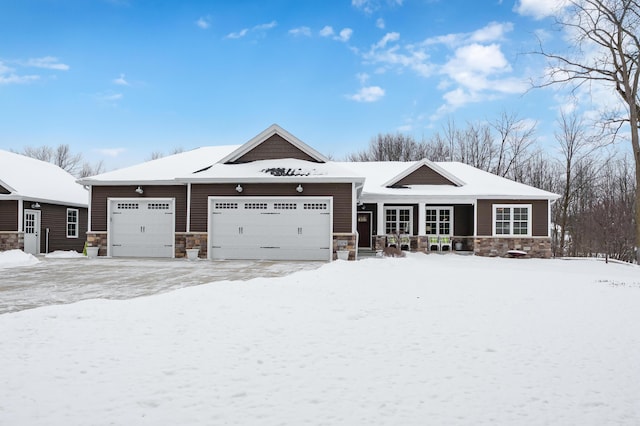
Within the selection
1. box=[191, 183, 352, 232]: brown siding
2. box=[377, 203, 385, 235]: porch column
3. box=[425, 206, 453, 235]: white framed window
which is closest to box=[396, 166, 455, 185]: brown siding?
box=[425, 206, 453, 235]: white framed window

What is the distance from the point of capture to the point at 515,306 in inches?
305

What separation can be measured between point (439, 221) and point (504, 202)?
297 centimetres

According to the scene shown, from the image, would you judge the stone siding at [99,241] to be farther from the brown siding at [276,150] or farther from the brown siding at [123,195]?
the brown siding at [276,150]

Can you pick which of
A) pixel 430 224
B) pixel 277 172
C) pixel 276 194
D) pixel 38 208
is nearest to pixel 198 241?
pixel 276 194

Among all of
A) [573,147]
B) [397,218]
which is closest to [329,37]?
[397,218]

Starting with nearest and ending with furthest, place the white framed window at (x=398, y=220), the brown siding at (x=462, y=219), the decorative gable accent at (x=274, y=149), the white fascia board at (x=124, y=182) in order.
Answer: the decorative gable accent at (x=274, y=149) → the white fascia board at (x=124, y=182) → the brown siding at (x=462, y=219) → the white framed window at (x=398, y=220)

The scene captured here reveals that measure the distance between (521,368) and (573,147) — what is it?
31114 millimetres

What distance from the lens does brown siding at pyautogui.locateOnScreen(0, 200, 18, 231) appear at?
62.1ft

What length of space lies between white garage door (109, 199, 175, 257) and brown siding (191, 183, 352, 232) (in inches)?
58.8

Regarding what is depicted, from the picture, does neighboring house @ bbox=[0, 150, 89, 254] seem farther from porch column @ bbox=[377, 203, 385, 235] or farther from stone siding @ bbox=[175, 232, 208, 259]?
porch column @ bbox=[377, 203, 385, 235]

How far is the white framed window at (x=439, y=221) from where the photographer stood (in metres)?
20.8

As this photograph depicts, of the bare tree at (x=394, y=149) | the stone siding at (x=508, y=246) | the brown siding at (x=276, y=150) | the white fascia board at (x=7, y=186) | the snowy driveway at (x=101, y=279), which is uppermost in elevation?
the bare tree at (x=394, y=149)

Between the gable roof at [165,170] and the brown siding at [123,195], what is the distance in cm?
27

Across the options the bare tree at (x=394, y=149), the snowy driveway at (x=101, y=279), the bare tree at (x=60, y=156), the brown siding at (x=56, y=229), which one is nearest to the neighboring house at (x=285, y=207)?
the snowy driveway at (x=101, y=279)
